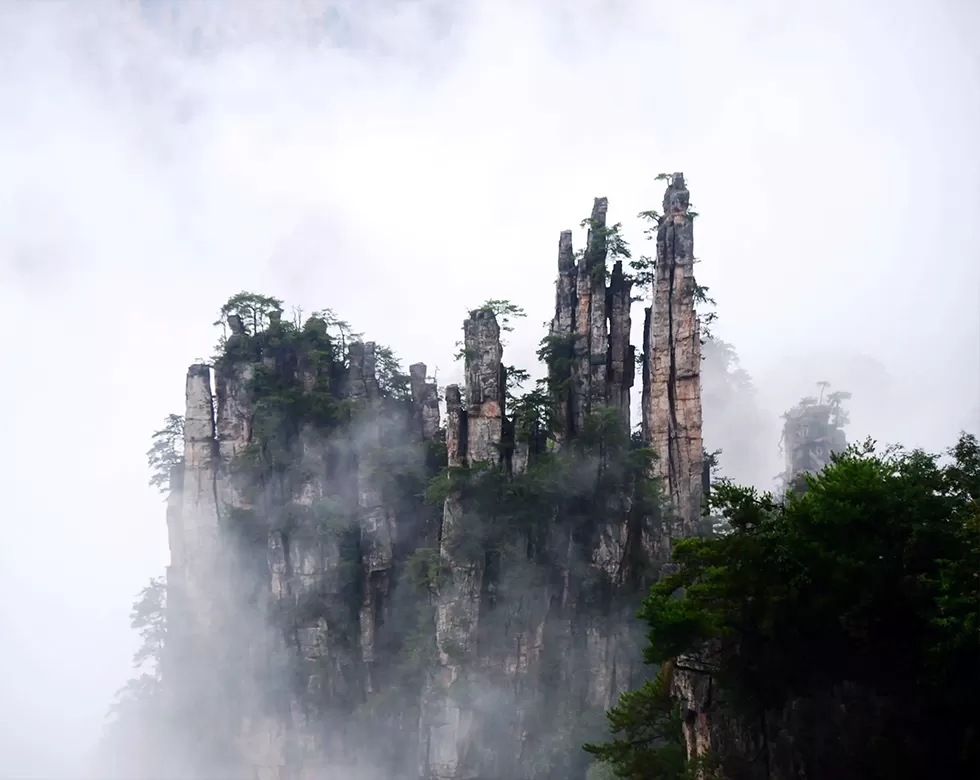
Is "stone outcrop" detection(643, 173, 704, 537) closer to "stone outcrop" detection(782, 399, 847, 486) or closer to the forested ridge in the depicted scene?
the forested ridge

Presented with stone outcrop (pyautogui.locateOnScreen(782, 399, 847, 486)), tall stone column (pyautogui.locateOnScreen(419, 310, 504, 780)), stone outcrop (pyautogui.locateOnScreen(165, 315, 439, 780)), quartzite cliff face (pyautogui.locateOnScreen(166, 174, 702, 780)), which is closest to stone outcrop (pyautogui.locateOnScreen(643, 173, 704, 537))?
quartzite cliff face (pyautogui.locateOnScreen(166, 174, 702, 780))

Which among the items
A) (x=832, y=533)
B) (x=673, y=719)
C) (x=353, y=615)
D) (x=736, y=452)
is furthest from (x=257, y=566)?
(x=736, y=452)

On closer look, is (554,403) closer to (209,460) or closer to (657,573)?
(657,573)

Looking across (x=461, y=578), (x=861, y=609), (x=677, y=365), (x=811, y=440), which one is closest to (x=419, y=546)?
(x=461, y=578)

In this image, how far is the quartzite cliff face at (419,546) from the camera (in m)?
37.7

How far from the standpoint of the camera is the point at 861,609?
1683 cm

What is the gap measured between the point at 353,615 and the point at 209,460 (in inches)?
485

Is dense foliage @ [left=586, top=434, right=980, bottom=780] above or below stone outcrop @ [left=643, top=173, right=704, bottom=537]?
below

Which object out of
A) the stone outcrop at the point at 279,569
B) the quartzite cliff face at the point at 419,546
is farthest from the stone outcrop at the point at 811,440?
the stone outcrop at the point at 279,569

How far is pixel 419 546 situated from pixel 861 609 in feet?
97.3

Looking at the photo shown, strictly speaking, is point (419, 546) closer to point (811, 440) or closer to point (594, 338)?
point (594, 338)

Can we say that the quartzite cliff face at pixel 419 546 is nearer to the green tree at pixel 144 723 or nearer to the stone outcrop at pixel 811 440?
the green tree at pixel 144 723

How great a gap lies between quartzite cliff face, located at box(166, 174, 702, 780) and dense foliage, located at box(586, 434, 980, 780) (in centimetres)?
1794

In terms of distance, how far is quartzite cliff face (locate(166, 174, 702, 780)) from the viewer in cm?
3769
